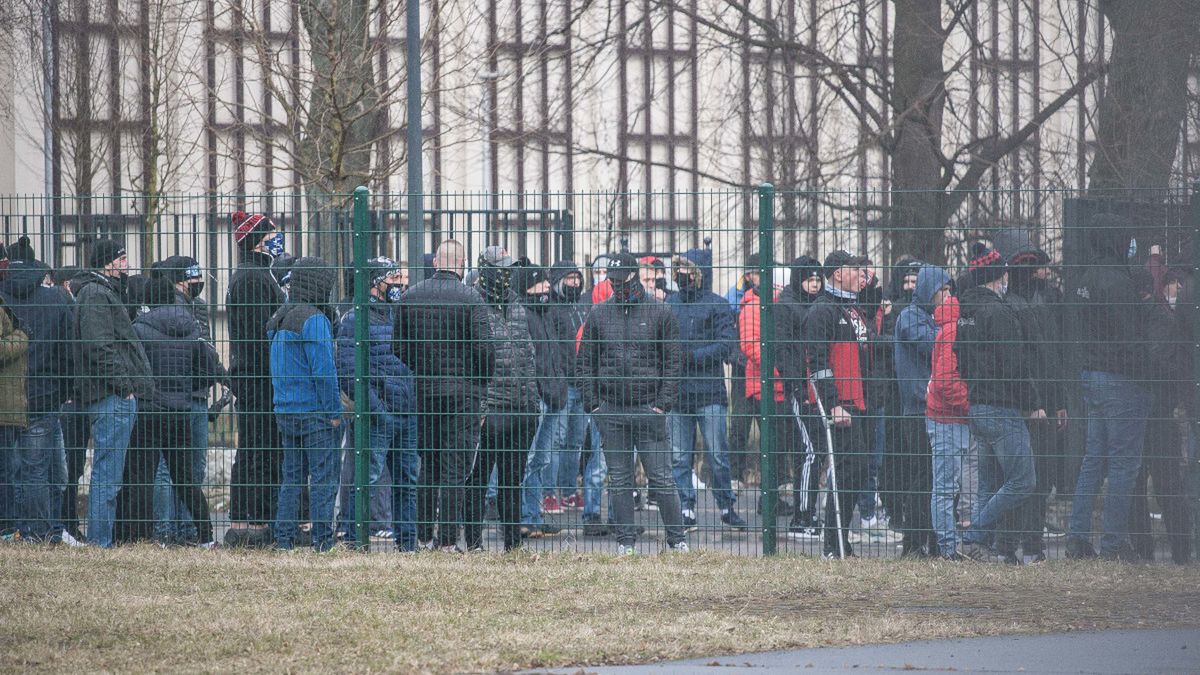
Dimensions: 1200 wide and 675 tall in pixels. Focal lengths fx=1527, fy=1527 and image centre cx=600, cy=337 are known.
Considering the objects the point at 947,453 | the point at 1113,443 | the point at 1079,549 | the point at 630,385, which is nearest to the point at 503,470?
the point at 630,385

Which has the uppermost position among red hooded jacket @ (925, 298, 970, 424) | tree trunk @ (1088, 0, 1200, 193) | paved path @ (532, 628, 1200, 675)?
tree trunk @ (1088, 0, 1200, 193)

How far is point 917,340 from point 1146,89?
5.08 meters

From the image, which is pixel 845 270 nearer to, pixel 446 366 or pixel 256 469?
pixel 446 366

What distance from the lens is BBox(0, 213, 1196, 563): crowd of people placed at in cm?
937

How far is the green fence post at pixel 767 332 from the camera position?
952 cm

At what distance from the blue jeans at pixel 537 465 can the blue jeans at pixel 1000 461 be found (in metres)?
2.78

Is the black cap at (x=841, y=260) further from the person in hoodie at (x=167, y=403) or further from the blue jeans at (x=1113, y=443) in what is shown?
the person in hoodie at (x=167, y=403)

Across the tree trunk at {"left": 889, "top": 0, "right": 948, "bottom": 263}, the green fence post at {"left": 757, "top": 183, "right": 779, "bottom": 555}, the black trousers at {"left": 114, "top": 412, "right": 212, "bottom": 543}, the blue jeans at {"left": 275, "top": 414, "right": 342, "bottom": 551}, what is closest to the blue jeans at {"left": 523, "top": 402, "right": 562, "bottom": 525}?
the blue jeans at {"left": 275, "top": 414, "right": 342, "bottom": 551}

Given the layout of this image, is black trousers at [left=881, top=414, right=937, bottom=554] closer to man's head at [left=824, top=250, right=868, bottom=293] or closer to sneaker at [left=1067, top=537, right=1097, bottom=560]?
man's head at [left=824, top=250, right=868, bottom=293]

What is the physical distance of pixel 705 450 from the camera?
10.6m

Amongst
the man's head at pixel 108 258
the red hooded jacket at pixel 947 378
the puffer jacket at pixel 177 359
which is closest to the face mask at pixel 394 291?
the puffer jacket at pixel 177 359

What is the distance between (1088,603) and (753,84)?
1083cm

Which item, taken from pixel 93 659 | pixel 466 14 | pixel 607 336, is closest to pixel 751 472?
pixel 607 336

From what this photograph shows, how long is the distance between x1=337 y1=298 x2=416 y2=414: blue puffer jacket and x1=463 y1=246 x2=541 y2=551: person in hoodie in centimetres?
58
